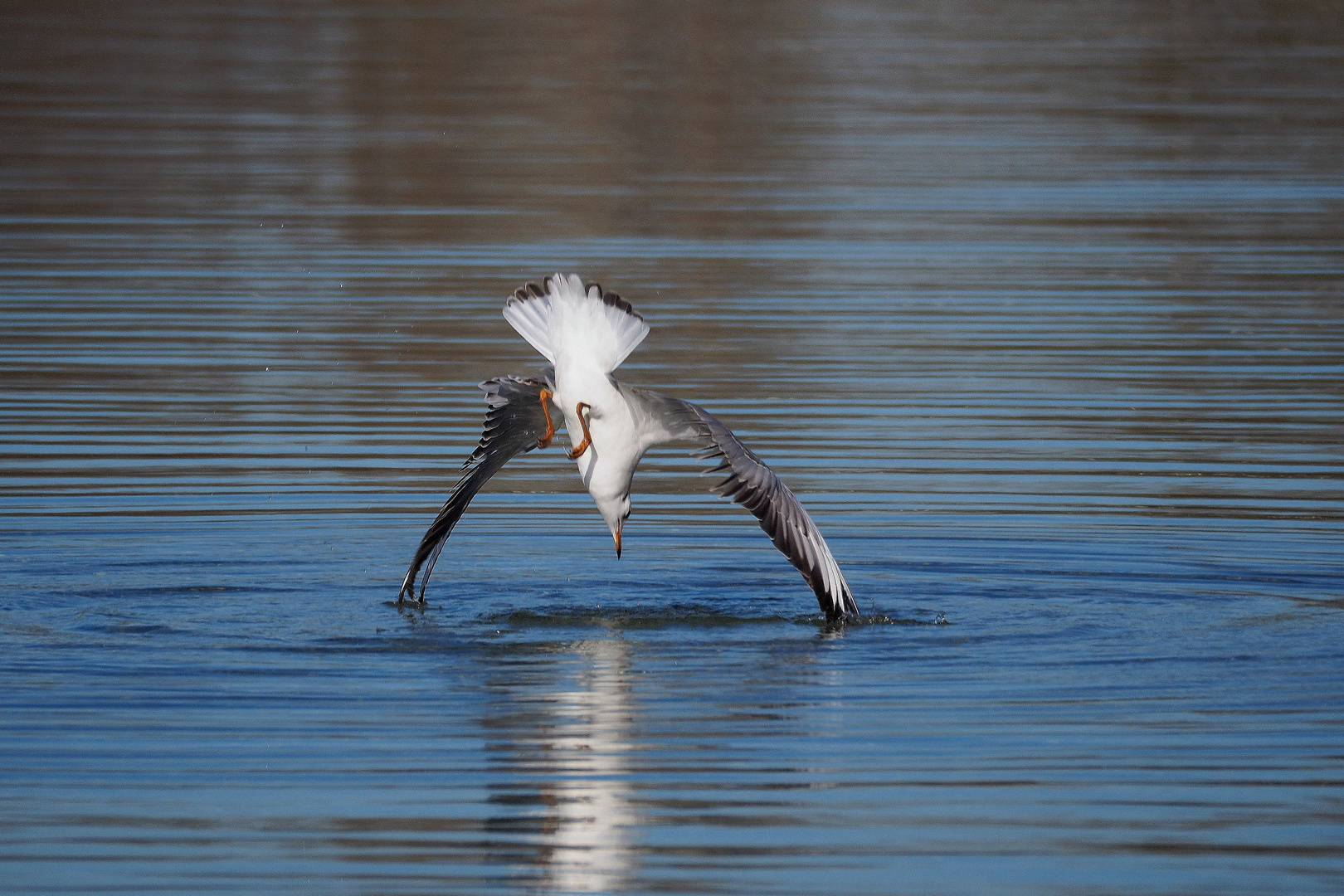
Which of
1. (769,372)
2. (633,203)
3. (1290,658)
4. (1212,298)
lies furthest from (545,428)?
(633,203)

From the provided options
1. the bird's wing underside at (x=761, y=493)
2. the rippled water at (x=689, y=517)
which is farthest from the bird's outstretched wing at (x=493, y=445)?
the bird's wing underside at (x=761, y=493)

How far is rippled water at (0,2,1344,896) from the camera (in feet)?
22.2

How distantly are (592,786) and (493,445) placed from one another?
9.96ft

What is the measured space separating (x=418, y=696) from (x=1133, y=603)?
124 inches

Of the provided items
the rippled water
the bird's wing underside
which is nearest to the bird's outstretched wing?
the rippled water

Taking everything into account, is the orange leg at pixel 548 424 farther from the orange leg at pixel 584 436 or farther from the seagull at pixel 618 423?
the orange leg at pixel 584 436

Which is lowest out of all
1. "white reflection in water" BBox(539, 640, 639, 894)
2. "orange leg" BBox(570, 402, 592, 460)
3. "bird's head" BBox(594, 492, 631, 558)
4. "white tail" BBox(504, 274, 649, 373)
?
"white reflection in water" BBox(539, 640, 639, 894)

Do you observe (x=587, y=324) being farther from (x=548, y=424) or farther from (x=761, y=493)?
(x=761, y=493)

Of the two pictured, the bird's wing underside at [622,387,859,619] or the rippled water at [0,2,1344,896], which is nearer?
the rippled water at [0,2,1344,896]

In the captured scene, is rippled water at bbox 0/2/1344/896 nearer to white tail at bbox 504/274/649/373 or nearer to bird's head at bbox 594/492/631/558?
bird's head at bbox 594/492/631/558

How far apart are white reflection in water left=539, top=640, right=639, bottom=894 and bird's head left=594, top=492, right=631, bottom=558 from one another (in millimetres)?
614

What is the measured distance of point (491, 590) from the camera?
9.95 meters

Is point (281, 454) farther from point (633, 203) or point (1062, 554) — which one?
point (633, 203)

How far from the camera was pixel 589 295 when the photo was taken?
8.91m
